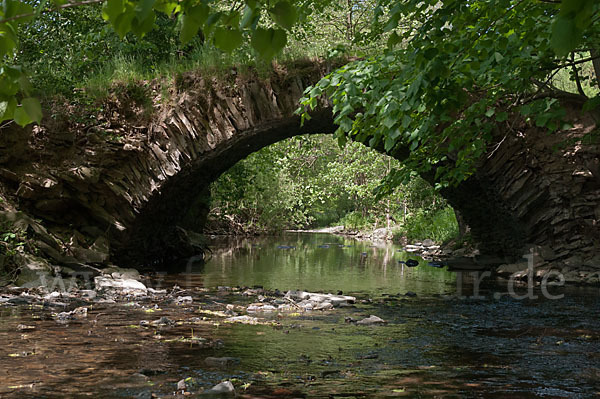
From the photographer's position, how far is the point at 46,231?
8758 millimetres

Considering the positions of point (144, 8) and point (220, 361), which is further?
point (220, 361)

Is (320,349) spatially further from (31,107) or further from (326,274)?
(326,274)

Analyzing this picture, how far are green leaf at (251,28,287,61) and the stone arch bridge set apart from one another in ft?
26.3

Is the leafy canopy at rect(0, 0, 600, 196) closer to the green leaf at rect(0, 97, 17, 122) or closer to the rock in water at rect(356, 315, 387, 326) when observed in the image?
the green leaf at rect(0, 97, 17, 122)

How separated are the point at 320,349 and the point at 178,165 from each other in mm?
5940

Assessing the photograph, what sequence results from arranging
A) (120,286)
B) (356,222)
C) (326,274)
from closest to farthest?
(120,286)
(326,274)
(356,222)

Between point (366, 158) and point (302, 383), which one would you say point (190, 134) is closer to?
point (302, 383)

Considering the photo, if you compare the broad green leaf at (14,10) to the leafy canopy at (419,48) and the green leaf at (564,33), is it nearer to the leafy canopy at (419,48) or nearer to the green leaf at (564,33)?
Result: the leafy canopy at (419,48)

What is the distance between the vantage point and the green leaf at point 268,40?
1.68 m

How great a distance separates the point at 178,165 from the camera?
9727 millimetres

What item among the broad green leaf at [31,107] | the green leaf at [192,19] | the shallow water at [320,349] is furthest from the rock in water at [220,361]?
the green leaf at [192,19]

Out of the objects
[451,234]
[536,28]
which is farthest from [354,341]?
[451,234]

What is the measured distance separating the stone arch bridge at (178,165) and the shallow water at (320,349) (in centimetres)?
233

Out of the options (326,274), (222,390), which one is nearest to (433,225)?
(326,274)
